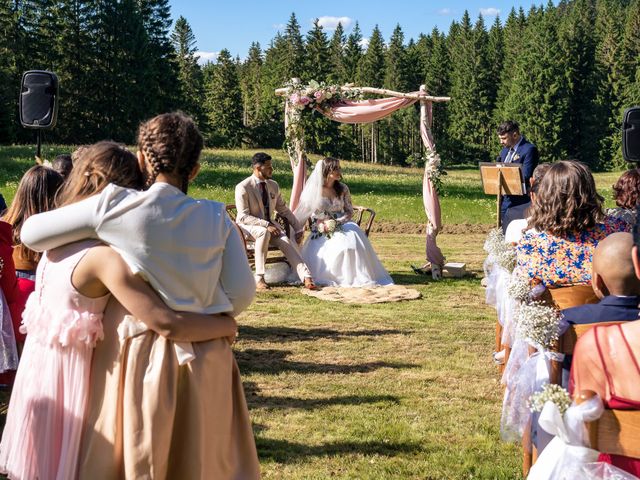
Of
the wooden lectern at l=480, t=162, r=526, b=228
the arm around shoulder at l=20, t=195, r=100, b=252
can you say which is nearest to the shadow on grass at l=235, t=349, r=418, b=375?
the wooden lectern at l=480, t=162, r=526, b=228

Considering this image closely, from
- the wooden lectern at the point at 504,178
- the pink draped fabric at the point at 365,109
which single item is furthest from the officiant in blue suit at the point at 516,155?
the pink draped fabric at the point at 365,109

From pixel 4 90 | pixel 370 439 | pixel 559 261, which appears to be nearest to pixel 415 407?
pixel 370 439

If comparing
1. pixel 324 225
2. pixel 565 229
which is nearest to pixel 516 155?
pixel 324 225

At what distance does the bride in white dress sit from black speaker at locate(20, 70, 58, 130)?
410 cm

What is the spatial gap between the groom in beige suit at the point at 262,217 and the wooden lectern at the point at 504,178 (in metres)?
2.82

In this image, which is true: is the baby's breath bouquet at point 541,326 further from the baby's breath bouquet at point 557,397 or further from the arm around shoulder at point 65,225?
the arm around shoulder at point 65,225

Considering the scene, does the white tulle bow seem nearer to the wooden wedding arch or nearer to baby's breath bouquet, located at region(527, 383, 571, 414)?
baby's breath bouquet, located at region(527, 383, 571, 414)

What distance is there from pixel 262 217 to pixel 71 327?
8.19 metres

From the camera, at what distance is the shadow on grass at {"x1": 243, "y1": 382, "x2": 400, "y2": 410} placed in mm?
5531

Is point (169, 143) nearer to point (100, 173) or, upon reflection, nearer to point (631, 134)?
point (100, 173)

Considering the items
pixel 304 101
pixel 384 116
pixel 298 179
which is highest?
pixel 304 101

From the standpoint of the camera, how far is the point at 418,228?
60.0 ft

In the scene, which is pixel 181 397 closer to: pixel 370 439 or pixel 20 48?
pixel 370 439

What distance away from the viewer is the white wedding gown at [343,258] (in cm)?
1069
